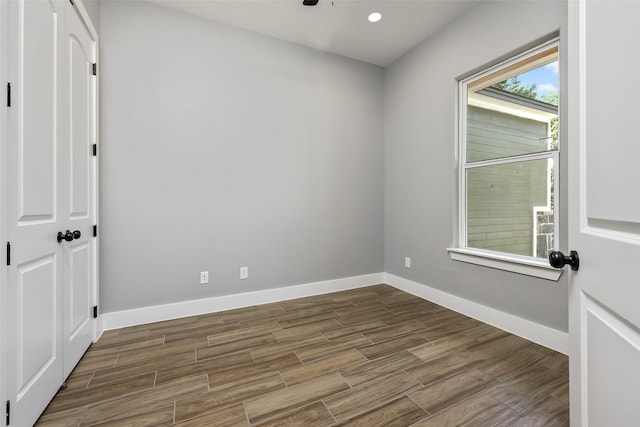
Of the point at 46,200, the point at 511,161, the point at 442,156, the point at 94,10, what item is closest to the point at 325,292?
the point at 442,156

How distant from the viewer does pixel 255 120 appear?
2.91 metres

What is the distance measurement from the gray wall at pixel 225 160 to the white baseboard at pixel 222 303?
70 mm

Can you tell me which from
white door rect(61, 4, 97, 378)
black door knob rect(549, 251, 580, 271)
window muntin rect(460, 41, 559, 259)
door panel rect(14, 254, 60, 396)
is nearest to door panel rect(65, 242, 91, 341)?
white door rect(61, 4, 97, 378)

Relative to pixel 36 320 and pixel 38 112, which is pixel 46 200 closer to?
pixel 38 112

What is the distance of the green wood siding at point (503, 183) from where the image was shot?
2.28 meters

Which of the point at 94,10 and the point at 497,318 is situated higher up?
the point at 94,10

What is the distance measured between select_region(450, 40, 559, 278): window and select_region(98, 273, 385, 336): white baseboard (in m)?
1.34

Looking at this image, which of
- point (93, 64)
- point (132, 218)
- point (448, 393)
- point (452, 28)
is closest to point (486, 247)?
point (448, 393)

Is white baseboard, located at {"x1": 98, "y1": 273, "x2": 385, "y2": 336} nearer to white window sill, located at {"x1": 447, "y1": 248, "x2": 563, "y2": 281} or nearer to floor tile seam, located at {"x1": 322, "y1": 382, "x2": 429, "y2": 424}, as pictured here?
white window sill, located at {"x1": 447, "y1": 248, "x2": 563, "y2": 281}

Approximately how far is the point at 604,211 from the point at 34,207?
7.14 feet

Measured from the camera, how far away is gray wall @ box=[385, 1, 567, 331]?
2.13m

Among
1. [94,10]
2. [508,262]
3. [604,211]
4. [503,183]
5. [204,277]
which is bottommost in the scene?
[204,277]

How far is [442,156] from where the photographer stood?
290cm

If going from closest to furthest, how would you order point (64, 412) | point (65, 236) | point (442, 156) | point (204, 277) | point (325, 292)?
point (64, 412) < point (65, 236) < point (204, 277) < point (442, 156) < point (325, 292)
